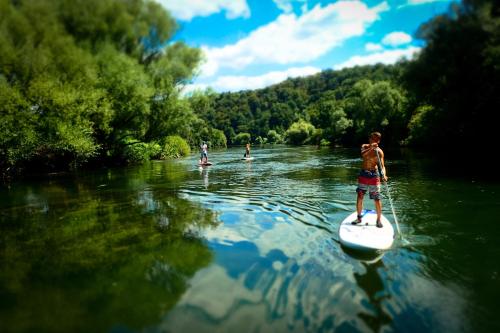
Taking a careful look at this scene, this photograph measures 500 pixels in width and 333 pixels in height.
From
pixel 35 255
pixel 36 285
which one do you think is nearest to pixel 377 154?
pixel 36 285

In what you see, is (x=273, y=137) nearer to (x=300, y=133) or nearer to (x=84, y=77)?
(x=300, y=133)

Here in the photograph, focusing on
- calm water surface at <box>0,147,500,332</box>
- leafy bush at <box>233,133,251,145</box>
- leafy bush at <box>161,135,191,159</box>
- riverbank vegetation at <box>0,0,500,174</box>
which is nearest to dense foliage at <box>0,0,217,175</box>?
riverbank vegetation at <box>0,0,500,174</box>

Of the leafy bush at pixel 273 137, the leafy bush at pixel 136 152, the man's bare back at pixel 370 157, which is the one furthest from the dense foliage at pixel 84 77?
the leafy bush at pixel 273 137

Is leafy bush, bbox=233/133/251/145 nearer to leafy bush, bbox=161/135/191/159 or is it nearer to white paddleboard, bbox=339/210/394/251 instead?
leafy bush, bbox=161/135/191/159

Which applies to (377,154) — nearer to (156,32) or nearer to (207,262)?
(207,262)

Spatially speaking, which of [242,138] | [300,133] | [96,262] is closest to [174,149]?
[96,262]

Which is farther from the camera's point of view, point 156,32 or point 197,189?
point 156,32

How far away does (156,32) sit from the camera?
2886 centimetres

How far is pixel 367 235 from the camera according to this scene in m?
7.77

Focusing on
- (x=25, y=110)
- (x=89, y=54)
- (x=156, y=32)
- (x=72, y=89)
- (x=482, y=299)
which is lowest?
(x=482, y=299)

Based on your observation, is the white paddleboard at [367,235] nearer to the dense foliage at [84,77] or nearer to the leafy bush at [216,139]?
the dense foliage at [84,77]

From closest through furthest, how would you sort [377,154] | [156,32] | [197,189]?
[377,154]
[197,189]
[156,32]

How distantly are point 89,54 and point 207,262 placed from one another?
19489 mm

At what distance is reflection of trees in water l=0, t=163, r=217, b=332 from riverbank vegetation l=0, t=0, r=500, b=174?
11.6 metres
